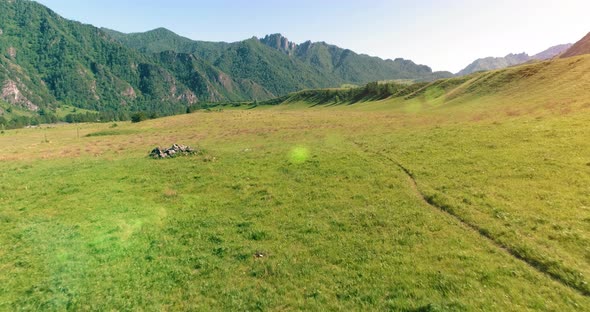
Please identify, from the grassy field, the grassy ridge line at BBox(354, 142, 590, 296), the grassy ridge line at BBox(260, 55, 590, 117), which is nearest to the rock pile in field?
the grassy field

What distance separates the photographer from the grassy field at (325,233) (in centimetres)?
1296

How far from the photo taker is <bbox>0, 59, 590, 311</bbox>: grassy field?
13.0m

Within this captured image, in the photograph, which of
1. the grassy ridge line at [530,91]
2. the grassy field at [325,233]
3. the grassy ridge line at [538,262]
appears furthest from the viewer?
the grassy ridge line at [530,91]

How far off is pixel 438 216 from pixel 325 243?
7.93 meters

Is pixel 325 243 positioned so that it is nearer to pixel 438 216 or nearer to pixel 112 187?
pixel 438 216

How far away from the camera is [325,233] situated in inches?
720

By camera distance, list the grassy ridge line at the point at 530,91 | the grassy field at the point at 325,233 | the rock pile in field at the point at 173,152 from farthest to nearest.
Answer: the grassy ridge line at the point at 530,91 → the rock pile in field at the point at 173,152 → the grassy field at the point at 325,233

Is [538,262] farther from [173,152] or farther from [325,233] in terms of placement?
[173,152]

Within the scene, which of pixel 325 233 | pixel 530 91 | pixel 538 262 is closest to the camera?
pixel 538 262

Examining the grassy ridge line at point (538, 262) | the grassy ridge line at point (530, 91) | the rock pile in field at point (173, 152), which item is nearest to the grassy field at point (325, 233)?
the grassy ridge line at point (538, 262)

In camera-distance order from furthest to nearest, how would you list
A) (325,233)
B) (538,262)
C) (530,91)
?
1. (530,91)
2. (325,233)
3. (538,262)

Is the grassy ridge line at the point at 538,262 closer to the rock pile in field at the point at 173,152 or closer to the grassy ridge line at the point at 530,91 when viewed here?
the grassy ridge line at the point at 530,91

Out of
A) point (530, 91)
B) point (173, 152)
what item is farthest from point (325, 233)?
point (530, 91)

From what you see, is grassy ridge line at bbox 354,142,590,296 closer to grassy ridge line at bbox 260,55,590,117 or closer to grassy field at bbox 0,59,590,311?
grassy field at bbox 0,59,590,311
